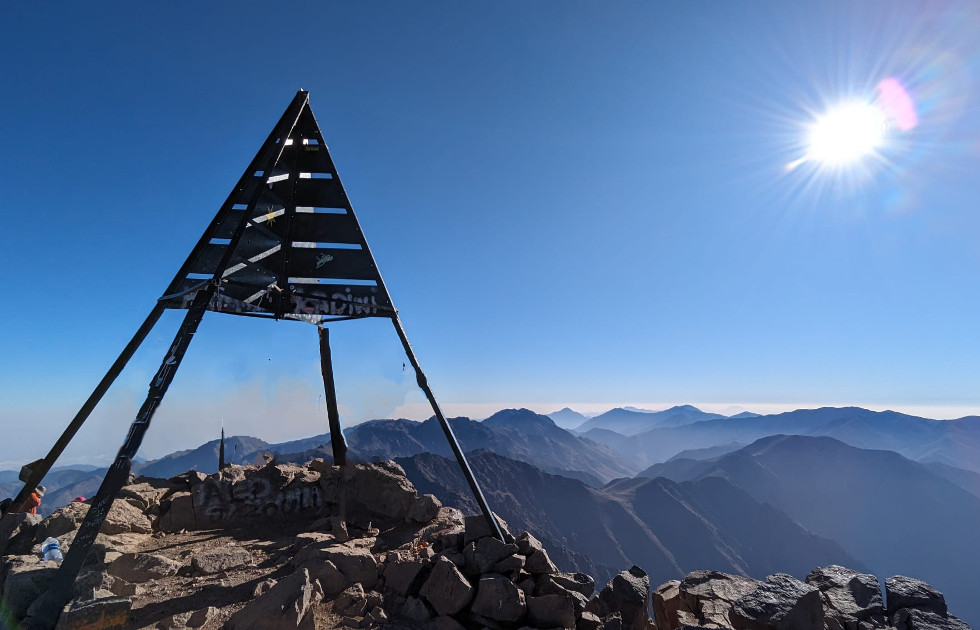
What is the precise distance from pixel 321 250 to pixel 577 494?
19666 centimetres

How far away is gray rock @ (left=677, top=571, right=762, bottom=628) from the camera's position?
679 centimetres

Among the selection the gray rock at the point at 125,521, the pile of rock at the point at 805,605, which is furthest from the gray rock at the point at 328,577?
the gray rock at the point at 125,521

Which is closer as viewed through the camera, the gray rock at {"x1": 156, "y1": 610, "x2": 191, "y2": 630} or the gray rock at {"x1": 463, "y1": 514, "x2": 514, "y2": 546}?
the gray rock at {"x1": 156, "y1": 610, "x2": 191, "y2": 630}

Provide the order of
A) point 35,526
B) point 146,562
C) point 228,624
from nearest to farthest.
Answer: point 228,624, point 146,562, point 35,526

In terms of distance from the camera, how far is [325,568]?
6805mm

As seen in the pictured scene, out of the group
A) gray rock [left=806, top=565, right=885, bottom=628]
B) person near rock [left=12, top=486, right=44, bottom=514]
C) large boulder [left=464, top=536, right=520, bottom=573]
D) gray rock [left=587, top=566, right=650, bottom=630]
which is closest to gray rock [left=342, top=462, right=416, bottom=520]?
large boulder [left=464, top=536, right=520, bottom=573]

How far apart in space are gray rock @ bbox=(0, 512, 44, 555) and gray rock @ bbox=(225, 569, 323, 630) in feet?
19.0

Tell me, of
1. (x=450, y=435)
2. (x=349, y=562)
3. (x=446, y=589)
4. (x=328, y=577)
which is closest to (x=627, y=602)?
(x=446, y=589)

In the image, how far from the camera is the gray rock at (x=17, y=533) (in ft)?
26.3

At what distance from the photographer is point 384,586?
7.03 m

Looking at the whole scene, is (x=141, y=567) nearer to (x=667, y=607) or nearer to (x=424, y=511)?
(x=424, y=511)

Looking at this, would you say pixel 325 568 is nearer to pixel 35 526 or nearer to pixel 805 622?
pixel 35 526

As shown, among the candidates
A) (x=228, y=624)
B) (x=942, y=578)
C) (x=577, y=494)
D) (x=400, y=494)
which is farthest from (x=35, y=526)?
(x=942, y=578)

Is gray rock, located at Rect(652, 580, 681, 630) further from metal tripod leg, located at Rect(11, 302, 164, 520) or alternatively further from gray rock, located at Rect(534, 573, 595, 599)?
metal tripod leg, located at Rect(11, 302, 164, 520)
